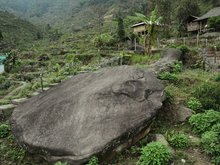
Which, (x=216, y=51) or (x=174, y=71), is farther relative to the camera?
(x=216, y=51)

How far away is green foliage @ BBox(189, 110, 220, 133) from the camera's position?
23.6 feet

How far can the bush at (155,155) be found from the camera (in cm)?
591

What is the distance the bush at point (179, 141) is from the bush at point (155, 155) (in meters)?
0.68

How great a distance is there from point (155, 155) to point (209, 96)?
318 cm

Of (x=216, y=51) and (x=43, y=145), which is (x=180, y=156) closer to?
(x=43, y=145)

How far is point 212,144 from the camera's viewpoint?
6.29 metres

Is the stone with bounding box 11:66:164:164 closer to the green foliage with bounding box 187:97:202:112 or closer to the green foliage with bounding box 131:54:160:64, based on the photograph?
the green foliage with bounding box 187:97:202:112

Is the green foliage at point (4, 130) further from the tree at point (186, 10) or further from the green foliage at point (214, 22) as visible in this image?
the tree at point (186, 10)

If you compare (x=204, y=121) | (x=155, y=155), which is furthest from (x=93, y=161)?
(x=204, y=121)

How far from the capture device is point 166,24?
4966 centimetres

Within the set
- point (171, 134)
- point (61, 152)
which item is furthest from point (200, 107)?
point (61, 152)

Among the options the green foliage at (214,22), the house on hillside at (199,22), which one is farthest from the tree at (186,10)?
the green foliage at (214,22)

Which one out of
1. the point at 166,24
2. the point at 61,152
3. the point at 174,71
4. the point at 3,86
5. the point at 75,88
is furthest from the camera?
the point at 166,24

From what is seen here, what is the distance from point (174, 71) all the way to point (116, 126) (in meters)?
6.60
